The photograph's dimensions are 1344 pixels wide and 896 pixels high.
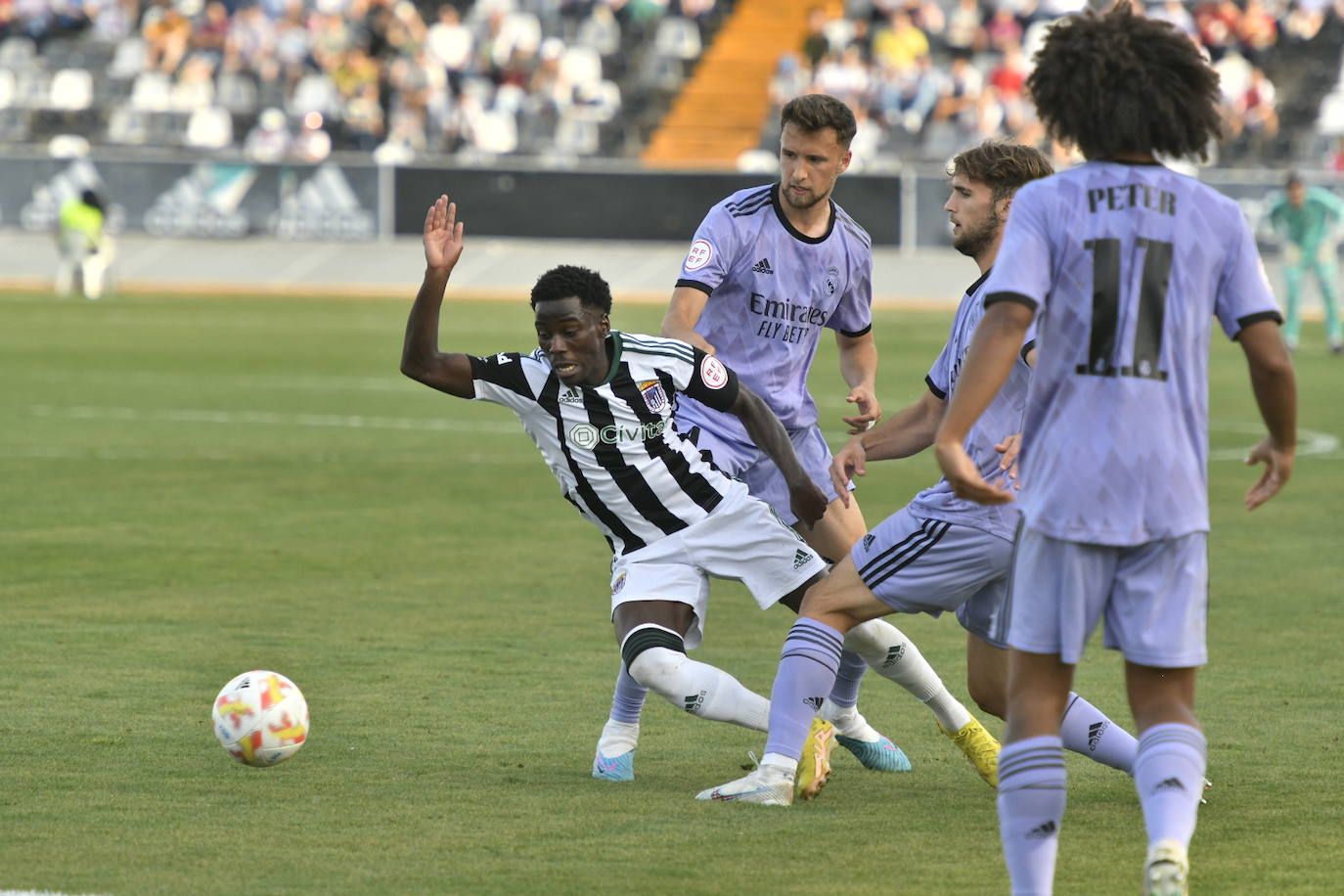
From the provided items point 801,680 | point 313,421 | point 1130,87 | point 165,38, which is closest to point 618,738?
point 801,680

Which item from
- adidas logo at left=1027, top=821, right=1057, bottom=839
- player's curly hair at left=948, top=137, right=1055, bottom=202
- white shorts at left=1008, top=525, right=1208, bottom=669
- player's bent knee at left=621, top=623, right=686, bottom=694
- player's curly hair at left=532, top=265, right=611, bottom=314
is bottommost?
player's bent knee at left=621, top=623, right=686, bottom=694

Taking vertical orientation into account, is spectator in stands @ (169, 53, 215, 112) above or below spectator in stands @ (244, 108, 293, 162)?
above

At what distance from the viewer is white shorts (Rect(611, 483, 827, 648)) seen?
6027 mm

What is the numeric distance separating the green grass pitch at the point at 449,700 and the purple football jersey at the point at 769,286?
1.21 meters

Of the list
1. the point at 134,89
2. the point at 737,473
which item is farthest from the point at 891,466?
the point at 134,89

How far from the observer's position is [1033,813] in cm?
411

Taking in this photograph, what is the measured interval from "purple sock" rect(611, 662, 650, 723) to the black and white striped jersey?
418 mm

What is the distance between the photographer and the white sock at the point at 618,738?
6059 mm

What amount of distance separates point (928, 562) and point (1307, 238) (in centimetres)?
2014

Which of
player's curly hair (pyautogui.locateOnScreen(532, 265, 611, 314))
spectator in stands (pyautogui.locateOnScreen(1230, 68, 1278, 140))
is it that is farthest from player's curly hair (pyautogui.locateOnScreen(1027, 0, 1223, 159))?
spectator in stands (pyautogui.locateOnScreen(1230, 68, 1278, 140))

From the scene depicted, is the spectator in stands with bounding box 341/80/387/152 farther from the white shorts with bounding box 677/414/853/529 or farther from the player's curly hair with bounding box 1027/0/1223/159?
the player's curly hair with bounding box 1027/0/1223/159

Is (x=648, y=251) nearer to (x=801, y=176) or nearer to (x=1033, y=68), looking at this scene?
(x=801, y=176)

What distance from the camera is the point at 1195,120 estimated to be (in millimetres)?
4164

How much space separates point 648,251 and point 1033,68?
2623 centimetres
